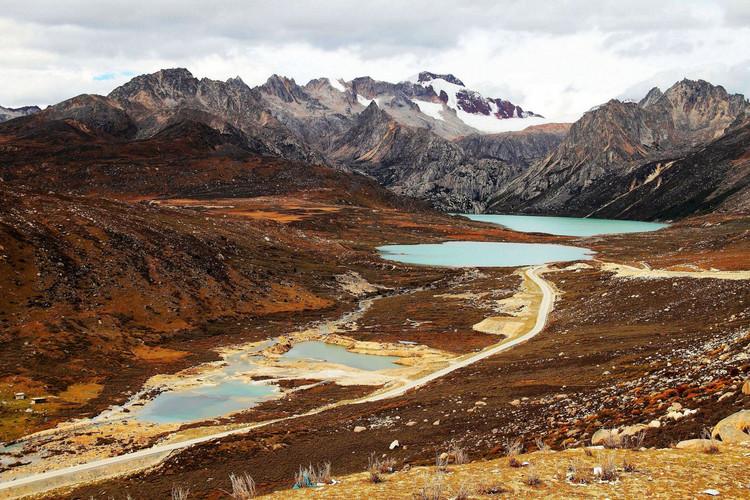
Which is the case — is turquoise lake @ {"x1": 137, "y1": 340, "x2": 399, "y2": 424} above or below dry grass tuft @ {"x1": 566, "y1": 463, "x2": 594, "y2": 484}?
below

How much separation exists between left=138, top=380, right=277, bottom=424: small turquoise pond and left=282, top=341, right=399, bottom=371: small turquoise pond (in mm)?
12893

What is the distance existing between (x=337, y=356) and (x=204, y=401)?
22049mm

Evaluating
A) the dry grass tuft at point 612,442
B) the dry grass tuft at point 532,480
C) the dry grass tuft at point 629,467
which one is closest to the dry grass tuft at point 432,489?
the dry grass tuft at point 532,480

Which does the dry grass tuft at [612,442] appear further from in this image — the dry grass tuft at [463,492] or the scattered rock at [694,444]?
the dry grass tuft at [463,492]

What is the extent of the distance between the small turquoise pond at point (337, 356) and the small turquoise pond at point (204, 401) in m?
12.9

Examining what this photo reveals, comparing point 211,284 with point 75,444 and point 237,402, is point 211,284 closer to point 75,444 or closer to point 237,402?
point 237,402

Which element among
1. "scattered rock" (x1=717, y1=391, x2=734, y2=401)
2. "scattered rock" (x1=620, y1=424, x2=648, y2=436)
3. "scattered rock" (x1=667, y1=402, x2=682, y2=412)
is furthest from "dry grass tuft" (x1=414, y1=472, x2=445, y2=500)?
Answer: "scattered rock" (x1=717, y1=391, x2=734, y2=401)

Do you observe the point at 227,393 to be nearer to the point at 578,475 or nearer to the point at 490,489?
the point at 490,489

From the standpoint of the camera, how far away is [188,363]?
70000 millimetres

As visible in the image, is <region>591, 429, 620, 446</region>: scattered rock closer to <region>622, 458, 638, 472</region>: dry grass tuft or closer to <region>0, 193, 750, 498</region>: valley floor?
<region>0, 193, 750, 498</region>: valley floor

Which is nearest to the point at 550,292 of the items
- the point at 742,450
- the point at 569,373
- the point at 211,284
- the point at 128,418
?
the point at 211,284

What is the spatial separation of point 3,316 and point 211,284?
119 feet

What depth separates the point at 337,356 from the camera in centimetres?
7431

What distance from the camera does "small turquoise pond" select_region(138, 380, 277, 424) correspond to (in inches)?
2007
